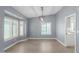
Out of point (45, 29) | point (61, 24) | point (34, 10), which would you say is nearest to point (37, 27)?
point (45, 29)

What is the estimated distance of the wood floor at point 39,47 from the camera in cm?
185

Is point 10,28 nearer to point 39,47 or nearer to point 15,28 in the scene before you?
point 15,28

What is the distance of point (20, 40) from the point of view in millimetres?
2010

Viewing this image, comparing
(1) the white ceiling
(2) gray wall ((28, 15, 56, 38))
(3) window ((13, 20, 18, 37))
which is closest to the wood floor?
(2) gray wall ((28, 15, 56, 38))

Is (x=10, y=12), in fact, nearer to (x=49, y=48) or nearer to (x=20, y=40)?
(x=20, y=40)

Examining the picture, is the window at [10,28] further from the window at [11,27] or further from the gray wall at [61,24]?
the gray wall at [61,24]

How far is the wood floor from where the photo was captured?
185cm

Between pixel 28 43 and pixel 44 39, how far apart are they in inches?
13.9

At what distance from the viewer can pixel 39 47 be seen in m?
1.99
